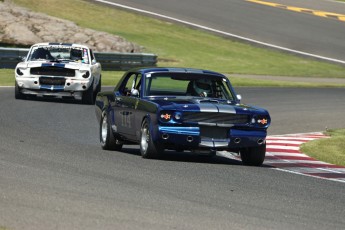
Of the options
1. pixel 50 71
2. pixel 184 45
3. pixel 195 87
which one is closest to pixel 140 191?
pixel 195 87

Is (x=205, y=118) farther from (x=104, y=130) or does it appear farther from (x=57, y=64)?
(x=57, y=64)

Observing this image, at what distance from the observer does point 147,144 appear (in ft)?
45.0

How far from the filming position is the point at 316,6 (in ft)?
178

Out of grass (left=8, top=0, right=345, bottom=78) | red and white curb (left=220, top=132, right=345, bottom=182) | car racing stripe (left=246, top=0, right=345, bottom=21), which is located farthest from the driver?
car racing stripe (left=246, top=0, right=345, bottom=21)

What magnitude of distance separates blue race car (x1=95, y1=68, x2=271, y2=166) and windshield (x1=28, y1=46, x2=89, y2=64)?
9956 mm

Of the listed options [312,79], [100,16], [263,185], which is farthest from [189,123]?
[100,16]

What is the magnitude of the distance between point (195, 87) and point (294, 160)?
1.76 meters

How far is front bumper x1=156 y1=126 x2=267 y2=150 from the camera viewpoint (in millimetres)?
13422

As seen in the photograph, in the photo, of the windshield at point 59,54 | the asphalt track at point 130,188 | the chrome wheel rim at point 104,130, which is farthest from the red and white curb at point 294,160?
the windshield at point 59,54

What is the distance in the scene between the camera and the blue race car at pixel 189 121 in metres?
13.5

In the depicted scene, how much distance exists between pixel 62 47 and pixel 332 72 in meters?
18.3

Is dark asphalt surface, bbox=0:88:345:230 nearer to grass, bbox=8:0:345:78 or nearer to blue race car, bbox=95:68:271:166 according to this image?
blue race car, bbox=95:68:271:166

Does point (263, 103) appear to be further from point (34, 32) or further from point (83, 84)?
point (34, 32)

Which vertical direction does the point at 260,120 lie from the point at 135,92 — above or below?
above
